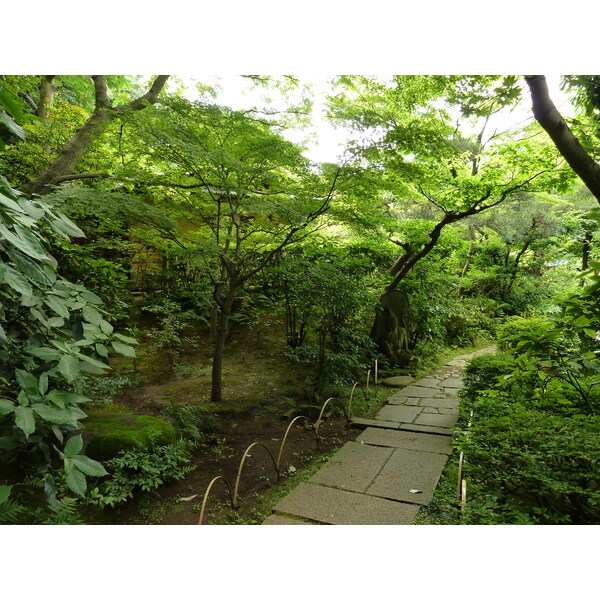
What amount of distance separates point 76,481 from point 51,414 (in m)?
0.19

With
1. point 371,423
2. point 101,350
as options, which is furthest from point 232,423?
point 101,350

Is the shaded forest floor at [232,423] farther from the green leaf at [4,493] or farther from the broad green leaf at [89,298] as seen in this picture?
the broad green leaf at [89,298]

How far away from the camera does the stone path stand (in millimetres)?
1918

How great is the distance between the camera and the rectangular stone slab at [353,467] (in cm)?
221

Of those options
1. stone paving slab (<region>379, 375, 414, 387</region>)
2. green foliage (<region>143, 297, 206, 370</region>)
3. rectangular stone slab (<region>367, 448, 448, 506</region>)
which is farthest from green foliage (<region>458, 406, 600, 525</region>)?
green foliage (<region>143, 297, 206, 370</region>)

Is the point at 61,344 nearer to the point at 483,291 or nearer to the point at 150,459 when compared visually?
the point at 150,459

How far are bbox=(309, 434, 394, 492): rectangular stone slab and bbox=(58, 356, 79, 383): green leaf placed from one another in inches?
67.6

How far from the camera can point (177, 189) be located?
3463 millimetres

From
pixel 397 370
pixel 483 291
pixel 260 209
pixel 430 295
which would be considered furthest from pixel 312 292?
pixel 483 291

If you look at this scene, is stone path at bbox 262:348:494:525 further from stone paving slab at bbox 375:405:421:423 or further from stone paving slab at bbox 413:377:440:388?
stone paving slab at bbox 413:377:440:388

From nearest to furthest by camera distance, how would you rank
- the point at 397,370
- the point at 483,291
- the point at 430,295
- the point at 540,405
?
the point at 540,405 → the point at 397,370 → the point at 430,295 → the point at 483,291

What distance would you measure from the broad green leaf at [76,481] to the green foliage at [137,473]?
110cm
